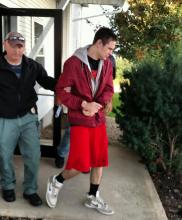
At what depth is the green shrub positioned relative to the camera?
15.1ft

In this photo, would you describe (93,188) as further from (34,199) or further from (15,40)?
(15,40)

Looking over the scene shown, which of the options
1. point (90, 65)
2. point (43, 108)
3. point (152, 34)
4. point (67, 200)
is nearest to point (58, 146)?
point (43, 108)

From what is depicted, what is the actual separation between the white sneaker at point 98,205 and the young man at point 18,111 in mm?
496

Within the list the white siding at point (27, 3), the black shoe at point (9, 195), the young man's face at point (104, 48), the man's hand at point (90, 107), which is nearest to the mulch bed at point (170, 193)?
the man's hand at point (90, 107)

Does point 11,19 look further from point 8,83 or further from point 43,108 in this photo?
point 8,83

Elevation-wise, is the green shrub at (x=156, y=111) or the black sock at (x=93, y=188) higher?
the green shrub at (x=156, y=111)

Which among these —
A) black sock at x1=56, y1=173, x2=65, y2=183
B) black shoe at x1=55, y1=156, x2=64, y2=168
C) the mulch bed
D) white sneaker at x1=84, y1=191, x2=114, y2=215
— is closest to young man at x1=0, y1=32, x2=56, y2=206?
black sock at x1=56, y1=173, x2=65, y2=183

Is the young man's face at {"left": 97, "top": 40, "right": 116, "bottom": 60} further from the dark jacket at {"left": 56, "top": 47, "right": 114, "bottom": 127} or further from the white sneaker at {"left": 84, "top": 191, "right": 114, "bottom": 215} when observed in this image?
the white sneaker at {"left": 84, "top": 191, "right": 114, "bottom": 215}

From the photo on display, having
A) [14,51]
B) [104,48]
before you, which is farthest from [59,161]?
[104,48]

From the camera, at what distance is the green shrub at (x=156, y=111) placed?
4617 mm

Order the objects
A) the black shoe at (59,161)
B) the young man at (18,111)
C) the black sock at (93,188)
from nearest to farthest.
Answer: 1. the young man at (18,111)
2. the black sock at (93,188)
3. the black shoe at (59,161)

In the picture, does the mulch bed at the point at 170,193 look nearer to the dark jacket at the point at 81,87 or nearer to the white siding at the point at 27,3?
the dark jacket at the point at 81,87

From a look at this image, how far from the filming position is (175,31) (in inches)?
336

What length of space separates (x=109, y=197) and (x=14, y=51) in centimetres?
189
